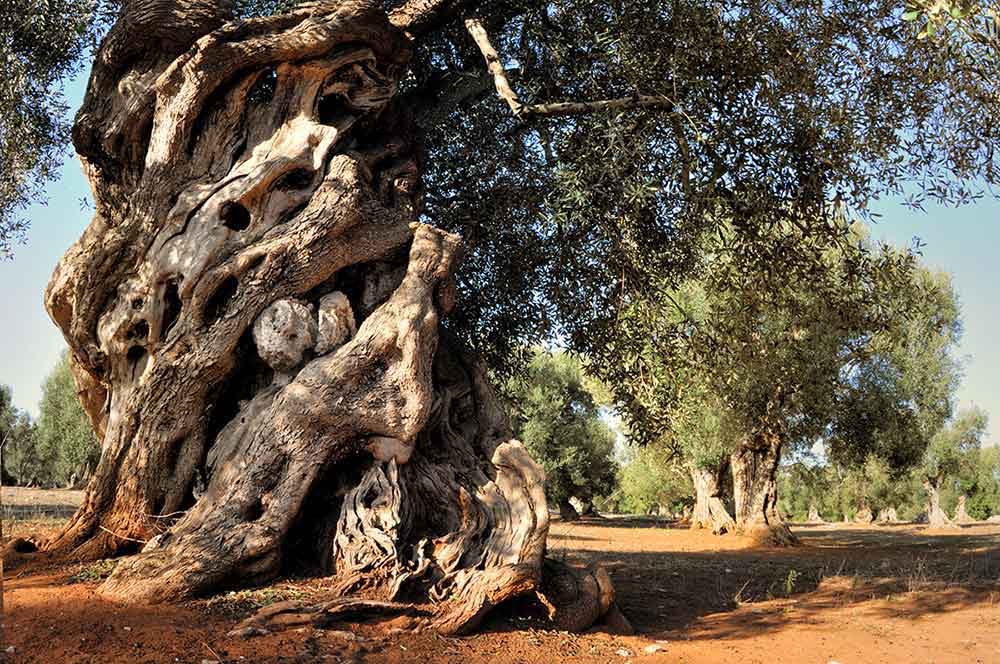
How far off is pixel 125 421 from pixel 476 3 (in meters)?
6.69

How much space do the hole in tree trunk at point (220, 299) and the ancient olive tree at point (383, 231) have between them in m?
0.04

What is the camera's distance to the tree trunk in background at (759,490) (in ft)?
79.6

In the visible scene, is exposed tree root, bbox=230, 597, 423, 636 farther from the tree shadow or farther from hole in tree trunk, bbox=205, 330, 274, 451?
the tree shadow

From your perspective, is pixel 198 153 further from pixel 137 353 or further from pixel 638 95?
pixel 638 95

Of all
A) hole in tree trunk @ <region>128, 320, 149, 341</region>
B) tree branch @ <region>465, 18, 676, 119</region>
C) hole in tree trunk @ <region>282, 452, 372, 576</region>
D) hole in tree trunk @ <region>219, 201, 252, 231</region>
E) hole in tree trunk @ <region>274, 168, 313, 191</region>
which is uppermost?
tree branch @ <region>465, 18, 676, 119</region>

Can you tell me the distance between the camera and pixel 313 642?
5719 mm

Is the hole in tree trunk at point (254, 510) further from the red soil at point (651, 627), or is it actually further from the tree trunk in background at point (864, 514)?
the tree trunk in background at point (864, 514)

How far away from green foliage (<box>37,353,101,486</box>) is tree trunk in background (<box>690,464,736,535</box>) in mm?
25753

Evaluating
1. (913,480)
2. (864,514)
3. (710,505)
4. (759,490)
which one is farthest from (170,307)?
(864,514)

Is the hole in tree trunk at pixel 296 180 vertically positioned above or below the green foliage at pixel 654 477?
above

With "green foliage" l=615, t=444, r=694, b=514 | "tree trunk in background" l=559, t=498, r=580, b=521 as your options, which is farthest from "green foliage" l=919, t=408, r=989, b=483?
"tree trunk in background" l=559, t=498, r=580, b=521

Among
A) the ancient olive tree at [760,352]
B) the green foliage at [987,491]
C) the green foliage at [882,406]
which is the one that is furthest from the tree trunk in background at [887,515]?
the ancient olive tree at [760,352]

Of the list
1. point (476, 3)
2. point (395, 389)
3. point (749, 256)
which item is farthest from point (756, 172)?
point (395, 389)

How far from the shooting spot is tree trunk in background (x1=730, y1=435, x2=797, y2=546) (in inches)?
955
